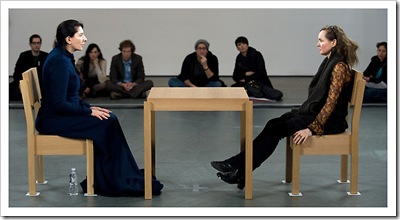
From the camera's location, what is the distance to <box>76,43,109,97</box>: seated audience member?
9.64 metres

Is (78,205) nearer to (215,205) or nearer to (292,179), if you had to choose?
(215,205)

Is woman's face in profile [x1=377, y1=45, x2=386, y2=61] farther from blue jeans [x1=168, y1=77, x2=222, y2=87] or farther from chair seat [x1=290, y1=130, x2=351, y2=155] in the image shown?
chair seat [x1=290, y1=130, x2=351, y2=155]

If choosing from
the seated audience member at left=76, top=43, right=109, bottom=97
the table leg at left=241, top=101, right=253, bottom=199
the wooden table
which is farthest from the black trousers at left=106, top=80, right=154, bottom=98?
the table leg at left=241, top=101, right=253, bottom=199

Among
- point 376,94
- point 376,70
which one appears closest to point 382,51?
point 376,70

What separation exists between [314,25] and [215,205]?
306 inches

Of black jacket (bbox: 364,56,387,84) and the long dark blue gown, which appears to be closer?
the long dark blue gown

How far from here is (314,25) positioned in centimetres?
1220

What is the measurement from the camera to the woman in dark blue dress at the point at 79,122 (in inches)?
193

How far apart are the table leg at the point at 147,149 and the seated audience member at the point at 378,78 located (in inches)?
186

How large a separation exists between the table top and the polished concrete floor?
2.07 feet

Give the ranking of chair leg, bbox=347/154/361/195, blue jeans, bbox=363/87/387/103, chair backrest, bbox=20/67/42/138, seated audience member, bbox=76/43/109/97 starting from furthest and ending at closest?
seated audience member, bbox=76/43/109/97 → blue jeans, bbox=363/87/387/103 → chair leg, bbox=347/154/361/195 → chair backrest, bbox=20/67/42/138

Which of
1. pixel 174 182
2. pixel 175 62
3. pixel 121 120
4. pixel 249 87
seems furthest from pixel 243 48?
pixel 174 182

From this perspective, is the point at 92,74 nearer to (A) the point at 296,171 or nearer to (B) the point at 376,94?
(B) the point at 376,94

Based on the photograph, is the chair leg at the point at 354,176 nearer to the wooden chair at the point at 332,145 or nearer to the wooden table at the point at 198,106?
the wooden chair at the point at 332,145
